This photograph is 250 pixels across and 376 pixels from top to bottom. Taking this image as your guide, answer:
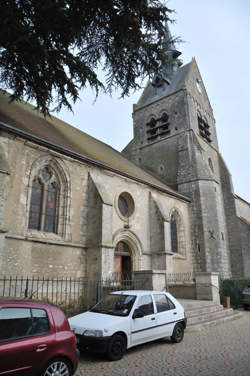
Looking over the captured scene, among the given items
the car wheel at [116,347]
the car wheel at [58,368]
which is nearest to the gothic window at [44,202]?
the car wheel at [116,347]

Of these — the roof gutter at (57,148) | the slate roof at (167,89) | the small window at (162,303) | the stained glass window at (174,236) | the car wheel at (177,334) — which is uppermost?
the slate roof at (167,89)

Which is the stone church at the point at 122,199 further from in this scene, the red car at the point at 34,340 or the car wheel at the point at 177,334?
the red car at the point at 34,340

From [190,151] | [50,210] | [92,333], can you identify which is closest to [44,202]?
→ [50,210]

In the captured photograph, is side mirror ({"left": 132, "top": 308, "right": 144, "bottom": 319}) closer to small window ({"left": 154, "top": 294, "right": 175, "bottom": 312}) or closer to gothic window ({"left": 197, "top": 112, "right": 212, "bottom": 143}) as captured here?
small window ({"left": 154, "top": 294, "right": 175, "bottom": 312})

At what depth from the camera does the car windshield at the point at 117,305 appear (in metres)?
5.75

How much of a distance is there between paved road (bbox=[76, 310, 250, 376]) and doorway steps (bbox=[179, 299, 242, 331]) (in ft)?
4.32

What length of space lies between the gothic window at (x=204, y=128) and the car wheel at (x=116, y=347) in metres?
19.9

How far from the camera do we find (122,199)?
45.9ft

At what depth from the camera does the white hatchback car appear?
5.00 meters

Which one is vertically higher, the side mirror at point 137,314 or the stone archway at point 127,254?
the stone archway at point 127,254

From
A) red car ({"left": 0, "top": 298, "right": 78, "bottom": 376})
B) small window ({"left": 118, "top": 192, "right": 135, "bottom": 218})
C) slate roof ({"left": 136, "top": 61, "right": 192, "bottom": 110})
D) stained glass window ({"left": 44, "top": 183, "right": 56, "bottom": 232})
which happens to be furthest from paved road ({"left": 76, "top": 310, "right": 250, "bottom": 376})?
slate roof ({"left": 136, "top": 61, "right": 192, "bottom": 110})

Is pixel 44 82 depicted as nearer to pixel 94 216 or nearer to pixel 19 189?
pixel 19 189

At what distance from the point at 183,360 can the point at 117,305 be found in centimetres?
170

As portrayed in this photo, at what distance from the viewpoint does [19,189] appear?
9.36 metres
